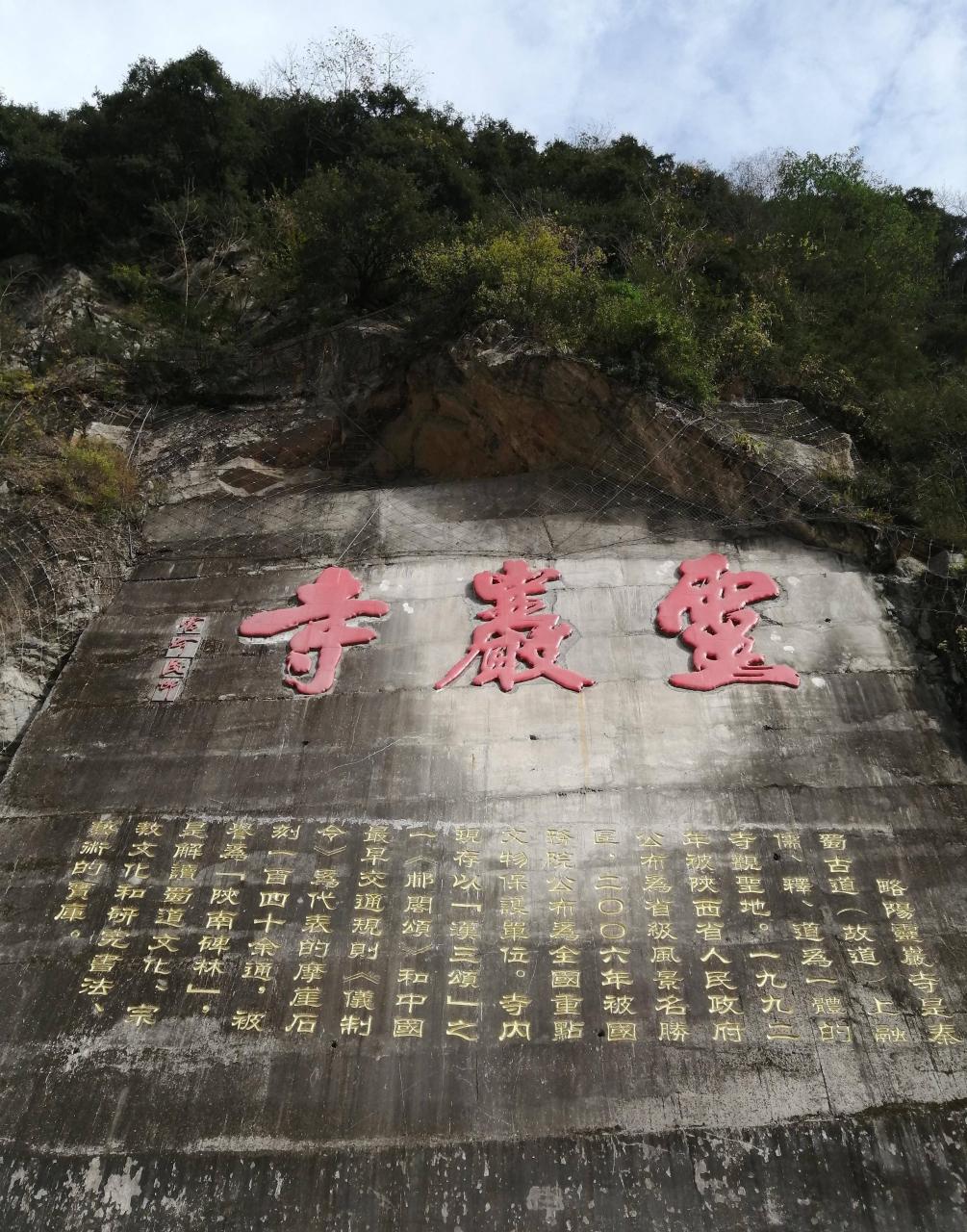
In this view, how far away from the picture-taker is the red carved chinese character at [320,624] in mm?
5309

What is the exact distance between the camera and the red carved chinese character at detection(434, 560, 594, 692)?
511 cm

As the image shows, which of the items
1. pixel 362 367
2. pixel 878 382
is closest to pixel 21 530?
pixel 362 367

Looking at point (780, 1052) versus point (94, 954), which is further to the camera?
point (94, 954)

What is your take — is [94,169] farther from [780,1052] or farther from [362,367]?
[780,1052]

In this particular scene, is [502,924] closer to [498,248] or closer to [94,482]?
[94,482]

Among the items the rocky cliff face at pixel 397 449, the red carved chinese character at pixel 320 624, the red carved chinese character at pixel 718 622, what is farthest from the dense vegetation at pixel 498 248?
the red carved chinese character at pixel 320 624

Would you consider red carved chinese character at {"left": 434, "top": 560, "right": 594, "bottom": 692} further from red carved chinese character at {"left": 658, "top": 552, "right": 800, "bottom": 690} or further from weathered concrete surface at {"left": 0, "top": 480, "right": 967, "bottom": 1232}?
red carved chinese character at {"left": 658, "top": 552, "right": 800, "bottom": 690}

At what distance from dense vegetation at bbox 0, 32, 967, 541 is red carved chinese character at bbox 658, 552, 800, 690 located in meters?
1.23

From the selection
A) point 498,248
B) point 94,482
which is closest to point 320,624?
point 94,482

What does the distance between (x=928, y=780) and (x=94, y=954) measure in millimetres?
4041

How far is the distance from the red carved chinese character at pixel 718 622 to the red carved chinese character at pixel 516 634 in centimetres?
61

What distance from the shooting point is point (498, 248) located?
7.21 m

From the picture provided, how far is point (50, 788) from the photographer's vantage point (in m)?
4.86

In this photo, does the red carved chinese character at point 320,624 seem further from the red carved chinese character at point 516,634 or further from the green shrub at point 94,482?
the green shrub at point 94,482
